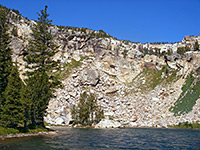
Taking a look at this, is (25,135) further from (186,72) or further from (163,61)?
(163,61)

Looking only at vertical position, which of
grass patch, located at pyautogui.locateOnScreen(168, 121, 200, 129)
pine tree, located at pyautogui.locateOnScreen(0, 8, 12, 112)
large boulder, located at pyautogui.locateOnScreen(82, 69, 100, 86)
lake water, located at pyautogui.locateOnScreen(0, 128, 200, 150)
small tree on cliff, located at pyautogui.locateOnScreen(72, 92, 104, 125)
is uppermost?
large boulder, located at pyautogui.locateOnScreen(82, 69, 100, 86)

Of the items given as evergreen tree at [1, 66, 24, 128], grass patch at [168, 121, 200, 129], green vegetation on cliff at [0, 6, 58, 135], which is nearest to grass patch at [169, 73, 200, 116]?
grass patch at [168, 121, 200, 129]

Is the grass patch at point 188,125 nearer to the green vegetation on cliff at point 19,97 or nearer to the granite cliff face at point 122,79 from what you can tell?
the granite cliff face at point 122,79

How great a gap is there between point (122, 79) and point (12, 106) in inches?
3177

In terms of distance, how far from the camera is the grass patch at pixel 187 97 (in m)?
75.8

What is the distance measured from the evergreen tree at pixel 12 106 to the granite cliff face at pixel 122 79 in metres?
39.2

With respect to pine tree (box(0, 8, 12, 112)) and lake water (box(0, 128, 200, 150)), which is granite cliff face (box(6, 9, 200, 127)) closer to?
lake water (box(0, 128, 200, 150))

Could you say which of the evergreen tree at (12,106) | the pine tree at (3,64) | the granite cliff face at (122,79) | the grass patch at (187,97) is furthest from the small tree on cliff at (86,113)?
the evergreen tree at (12,106)

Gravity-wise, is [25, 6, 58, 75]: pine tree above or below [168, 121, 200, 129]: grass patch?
above

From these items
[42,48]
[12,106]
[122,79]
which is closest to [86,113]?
[42,48]

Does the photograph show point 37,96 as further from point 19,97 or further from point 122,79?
point 122,79

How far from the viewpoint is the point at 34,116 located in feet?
121

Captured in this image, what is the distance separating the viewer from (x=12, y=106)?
3042 cm

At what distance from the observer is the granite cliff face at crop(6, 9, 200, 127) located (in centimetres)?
7788
